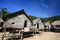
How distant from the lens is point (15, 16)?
21391mm

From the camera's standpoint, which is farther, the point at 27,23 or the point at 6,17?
the point at 27,23

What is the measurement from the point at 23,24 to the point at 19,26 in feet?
3.91

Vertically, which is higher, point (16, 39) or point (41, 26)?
point (41, 26)

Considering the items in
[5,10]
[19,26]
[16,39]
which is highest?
[5,10]

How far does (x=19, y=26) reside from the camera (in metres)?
20.9

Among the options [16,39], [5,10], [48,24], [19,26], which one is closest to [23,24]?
[19,26]

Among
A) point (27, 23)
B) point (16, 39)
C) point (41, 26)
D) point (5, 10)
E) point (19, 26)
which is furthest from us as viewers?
point (5, 10)

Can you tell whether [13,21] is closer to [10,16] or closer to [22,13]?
[10,16]

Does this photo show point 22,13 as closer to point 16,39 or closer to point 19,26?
point 19,26

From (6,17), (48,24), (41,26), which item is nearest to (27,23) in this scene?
(6,17)

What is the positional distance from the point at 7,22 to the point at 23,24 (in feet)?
11.2

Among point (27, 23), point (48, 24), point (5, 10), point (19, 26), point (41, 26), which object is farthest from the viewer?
point (5, 10)

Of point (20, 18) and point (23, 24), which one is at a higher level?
point (20, 18)

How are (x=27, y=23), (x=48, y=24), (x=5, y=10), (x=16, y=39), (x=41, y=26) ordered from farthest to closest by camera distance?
(x=5, y=10) < (x=48, y=24) < (x=41, y=26) < (x=27, y=23) < (x=16, y=39)
